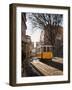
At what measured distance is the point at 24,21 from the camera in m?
1.88

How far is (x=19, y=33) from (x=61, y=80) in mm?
533

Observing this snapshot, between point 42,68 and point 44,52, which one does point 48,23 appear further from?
point 42,68

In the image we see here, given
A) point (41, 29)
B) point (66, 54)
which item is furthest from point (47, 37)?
point (66, 54)

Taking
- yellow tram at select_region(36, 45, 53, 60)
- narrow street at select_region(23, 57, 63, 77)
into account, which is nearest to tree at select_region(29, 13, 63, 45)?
yellow tram at select_region(36, 45, 53, 60)

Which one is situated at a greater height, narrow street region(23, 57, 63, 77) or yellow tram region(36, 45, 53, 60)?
yellow tram region(36, 45, 53, 60)

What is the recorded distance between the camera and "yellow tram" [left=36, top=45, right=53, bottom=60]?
1.92 meters

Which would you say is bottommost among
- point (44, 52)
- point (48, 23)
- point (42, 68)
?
point (42, 68)

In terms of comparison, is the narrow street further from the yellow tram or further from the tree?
the tree

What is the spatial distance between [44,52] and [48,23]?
9.5 inches

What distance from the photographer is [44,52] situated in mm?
1929

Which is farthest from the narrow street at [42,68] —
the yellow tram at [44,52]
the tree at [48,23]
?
the tree at [48,23]

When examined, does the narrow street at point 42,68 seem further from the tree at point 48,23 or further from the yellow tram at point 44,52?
the tree at point 48,23

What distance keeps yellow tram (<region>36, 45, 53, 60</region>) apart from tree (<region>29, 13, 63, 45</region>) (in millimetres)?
45

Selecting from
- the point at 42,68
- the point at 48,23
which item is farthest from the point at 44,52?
the point at 48,23
